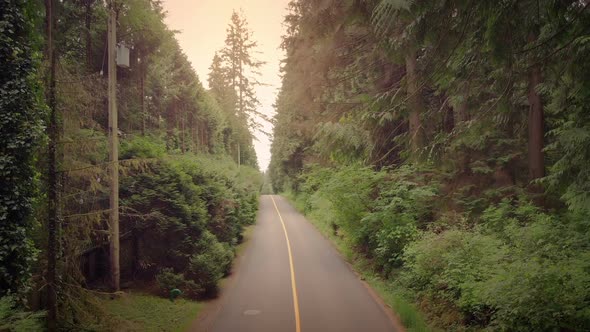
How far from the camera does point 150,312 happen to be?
36.1 feet

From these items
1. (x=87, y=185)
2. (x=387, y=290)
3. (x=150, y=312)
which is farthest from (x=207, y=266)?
(x=387, y=290)

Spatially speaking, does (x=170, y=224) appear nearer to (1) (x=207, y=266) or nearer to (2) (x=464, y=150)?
(1) (x=207, y=266)

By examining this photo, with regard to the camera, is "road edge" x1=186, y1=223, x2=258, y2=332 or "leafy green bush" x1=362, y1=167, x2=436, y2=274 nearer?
"road edge" x1=186, y1=223, x2=258, y2=332

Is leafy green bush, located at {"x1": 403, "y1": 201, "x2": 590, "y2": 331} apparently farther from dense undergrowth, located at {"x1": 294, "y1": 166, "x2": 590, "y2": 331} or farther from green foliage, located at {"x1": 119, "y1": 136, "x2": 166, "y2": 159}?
green foliage, located at {"x1": 119, "y1": 136, "x2": 166, "y2": 159}

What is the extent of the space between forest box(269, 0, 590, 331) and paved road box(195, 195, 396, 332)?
128 cm

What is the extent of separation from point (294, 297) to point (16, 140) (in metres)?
9.65

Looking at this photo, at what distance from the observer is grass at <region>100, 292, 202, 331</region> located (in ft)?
32.7

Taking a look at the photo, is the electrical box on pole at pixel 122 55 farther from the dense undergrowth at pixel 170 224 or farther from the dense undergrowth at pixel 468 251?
the dense undergrowth at pixel 468 251

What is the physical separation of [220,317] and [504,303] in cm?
819

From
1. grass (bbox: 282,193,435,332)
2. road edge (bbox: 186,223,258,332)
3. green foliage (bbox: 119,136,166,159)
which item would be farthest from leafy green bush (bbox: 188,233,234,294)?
grass (bbox: 282,193,435,332)

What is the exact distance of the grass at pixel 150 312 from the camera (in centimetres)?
997

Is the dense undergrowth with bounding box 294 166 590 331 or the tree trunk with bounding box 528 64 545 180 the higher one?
the tree trunk with bounding box 528 64 545 180

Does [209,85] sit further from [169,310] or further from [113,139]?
[169,310]

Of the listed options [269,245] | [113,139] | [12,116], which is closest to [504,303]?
[12,116]
